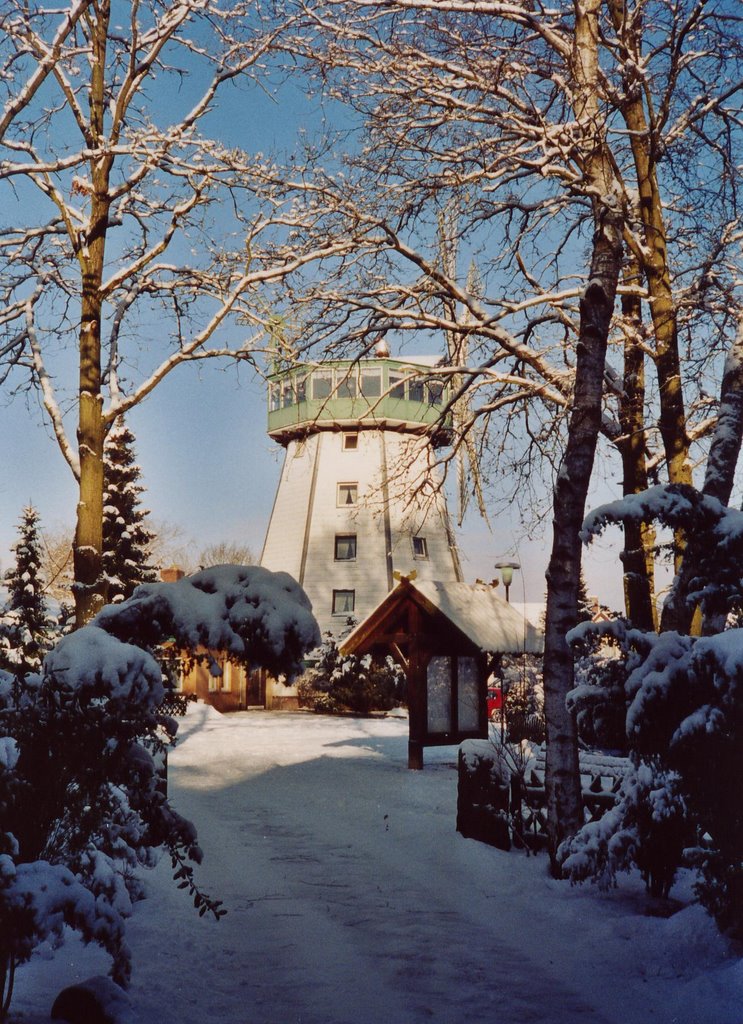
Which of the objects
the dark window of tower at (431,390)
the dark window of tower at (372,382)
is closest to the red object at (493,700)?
the dark window of tower at (431,390)

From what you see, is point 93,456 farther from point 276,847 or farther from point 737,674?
point 737,674

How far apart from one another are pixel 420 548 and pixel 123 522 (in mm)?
15416

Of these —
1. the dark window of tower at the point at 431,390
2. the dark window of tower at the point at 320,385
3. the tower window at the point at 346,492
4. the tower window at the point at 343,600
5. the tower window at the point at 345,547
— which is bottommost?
the tower window at the point at 343,600

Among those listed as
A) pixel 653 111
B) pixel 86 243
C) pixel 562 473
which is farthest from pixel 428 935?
pixel 653 111

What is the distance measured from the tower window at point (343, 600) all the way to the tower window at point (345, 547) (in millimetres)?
1277

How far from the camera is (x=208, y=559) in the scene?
71.6 metres

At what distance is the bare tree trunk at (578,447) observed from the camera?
Answer: 8406 millimetres

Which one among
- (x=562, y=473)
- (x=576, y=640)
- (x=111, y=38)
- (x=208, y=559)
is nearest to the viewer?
(x=576, y=640)

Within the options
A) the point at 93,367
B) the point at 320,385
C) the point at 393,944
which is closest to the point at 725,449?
the point at 393,944

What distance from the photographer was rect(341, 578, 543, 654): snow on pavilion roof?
16969 mm

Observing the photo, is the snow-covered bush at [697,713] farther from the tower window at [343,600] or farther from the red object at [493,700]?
the tower window at [343,600]

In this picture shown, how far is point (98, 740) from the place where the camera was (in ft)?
14.8

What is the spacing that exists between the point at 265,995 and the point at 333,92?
934cm

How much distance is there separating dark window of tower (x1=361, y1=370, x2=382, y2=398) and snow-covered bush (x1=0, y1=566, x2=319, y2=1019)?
103 ft
